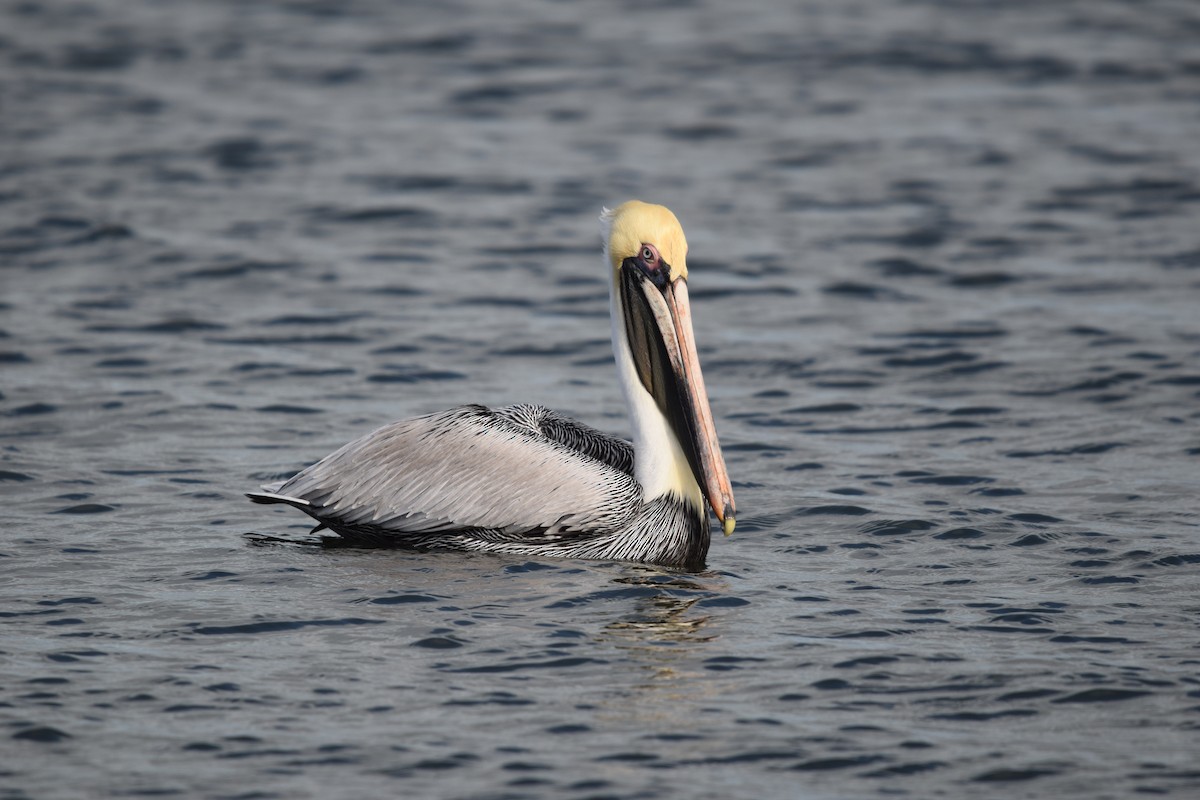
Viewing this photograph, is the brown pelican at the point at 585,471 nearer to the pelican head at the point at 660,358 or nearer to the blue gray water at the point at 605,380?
the pelican head at the point at 660,358

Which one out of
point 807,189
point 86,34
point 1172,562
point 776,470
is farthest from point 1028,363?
point 86,34

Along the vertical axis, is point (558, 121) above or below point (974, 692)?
above

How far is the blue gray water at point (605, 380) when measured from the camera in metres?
4.88

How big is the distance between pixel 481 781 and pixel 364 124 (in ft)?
35.2

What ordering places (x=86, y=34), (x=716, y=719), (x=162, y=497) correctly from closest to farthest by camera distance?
(x=716, y=719)
(x=162, y=497)
(x=86, y=34)

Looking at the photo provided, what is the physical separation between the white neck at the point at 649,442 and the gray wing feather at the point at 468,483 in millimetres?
82

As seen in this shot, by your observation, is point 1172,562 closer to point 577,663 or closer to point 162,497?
point 577,663

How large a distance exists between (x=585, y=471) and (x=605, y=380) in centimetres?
276

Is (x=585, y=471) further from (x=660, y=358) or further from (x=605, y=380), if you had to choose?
(x=605, y=380)


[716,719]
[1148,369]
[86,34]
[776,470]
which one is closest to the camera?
[716,719]

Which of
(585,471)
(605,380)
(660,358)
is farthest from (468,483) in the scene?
(605,380)

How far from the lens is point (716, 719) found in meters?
4.93

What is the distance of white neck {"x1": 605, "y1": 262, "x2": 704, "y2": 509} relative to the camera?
6.42 meters

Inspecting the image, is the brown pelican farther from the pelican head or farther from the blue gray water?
the blue gray water
